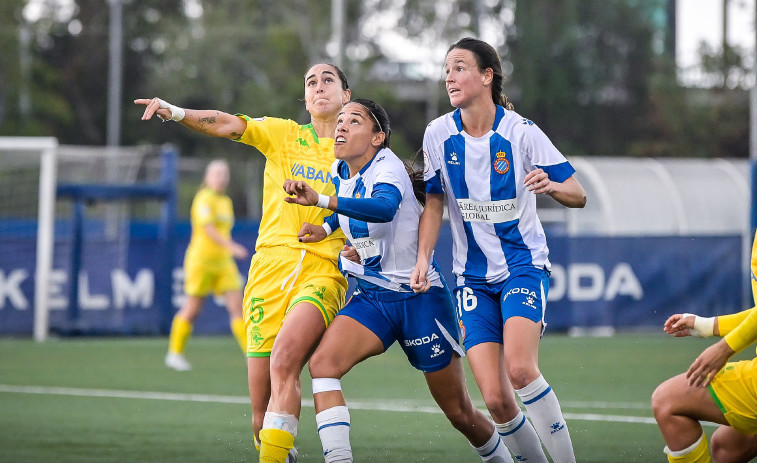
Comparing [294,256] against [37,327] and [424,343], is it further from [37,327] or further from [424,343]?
[37,327]

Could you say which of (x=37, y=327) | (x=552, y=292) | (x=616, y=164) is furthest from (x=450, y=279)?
(x=37, y=327)

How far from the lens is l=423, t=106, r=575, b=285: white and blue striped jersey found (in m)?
5.92

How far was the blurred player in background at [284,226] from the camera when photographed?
625 cm

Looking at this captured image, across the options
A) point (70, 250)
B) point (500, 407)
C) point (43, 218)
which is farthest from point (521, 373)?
point (70, 250)

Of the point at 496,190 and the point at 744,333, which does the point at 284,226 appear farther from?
the point at 744,333

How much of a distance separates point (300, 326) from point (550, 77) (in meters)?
37.5

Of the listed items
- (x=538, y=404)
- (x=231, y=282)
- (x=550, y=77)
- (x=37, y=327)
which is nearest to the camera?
(x=538, y=404)

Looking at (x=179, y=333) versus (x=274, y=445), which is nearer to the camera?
(x=274, y=445)

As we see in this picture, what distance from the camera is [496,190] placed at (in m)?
5.93

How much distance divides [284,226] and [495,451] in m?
1.70

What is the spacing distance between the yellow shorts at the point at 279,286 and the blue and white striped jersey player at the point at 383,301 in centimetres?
25

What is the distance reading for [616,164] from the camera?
65.6 ft

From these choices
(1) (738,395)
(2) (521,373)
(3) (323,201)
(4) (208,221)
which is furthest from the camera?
(4) (208,221)

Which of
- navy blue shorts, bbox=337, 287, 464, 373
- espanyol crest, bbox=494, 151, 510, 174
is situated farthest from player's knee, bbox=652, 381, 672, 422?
espanyol crest, bbox=494, 151, 510, 174
